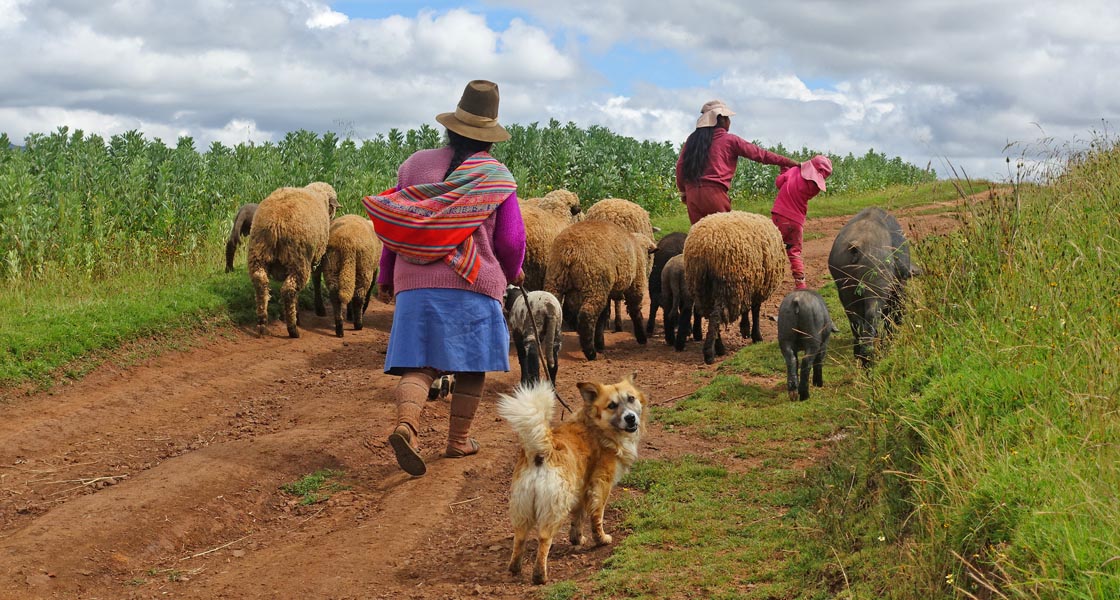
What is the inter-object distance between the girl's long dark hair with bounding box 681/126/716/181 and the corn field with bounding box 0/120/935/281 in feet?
10.7

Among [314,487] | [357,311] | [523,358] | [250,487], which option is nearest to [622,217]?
[357,311]

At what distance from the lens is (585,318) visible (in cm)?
1119

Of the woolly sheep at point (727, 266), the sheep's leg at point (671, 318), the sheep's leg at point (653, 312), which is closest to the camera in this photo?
the woolly sheep at point (727, 266)

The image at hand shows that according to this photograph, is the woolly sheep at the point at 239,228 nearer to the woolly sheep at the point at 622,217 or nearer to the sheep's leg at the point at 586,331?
the woolly sheep at the point at 622,217

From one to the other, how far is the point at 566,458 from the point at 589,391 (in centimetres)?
58

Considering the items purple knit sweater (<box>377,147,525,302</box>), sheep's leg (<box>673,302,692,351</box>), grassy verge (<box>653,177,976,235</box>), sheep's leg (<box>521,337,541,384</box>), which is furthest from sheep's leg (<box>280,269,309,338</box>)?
grassy verge (<box>653,177,976,235</box>)

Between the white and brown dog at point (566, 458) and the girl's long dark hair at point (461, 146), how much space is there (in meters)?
2.04

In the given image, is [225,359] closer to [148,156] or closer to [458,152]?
[458,152]


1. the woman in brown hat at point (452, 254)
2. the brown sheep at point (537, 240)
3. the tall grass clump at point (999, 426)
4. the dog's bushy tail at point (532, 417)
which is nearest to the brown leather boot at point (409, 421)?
the woman in brown hat at point (452, 254)

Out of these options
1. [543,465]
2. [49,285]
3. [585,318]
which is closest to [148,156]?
[49,285]

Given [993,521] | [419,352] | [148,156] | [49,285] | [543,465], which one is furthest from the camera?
[148,156]

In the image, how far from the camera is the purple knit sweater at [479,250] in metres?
6.96

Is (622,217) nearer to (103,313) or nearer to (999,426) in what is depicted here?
(103,313)

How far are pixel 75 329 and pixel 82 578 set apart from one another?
544cm
